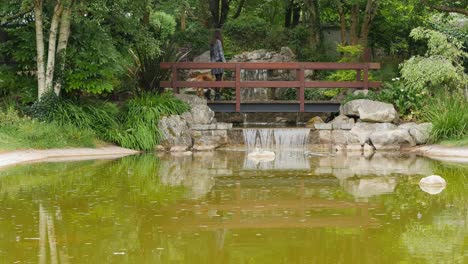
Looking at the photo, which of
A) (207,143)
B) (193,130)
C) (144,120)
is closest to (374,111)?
(207,143)

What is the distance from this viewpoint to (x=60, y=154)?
19.5 m

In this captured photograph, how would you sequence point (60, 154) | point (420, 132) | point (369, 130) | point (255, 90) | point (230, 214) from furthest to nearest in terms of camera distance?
point (255, 90) < point (369, 130) < point (420, 132) < point (60, 154) < point (230, 214)

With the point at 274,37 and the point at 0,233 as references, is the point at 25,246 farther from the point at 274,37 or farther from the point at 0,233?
the point at 274,37

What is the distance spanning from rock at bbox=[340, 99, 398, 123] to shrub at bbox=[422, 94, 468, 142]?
39.3 inches

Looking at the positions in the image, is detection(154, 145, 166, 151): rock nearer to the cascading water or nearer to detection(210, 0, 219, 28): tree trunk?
the cascading water

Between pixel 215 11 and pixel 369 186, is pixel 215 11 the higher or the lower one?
the higher one

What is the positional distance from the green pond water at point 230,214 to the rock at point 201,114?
5.29 meters

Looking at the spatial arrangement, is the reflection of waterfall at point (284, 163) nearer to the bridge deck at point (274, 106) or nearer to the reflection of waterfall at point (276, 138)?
the reflection of waterfall at point (276, 138)

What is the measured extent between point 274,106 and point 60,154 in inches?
294

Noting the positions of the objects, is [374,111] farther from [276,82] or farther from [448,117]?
[276,82]

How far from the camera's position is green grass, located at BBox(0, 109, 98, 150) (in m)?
18.9

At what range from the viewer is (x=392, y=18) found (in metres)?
29.2

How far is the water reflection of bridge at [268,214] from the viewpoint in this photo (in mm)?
10602

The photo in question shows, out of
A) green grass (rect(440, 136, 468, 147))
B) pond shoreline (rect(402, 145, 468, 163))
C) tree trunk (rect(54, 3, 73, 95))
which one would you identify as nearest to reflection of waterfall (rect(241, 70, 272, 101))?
pond shoreline (rect(402, 145, 468, 163))
